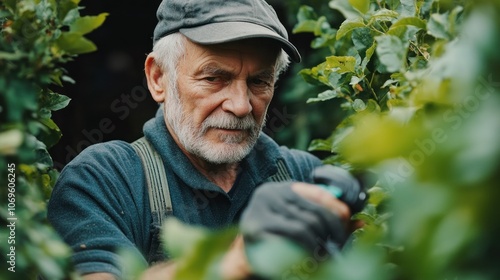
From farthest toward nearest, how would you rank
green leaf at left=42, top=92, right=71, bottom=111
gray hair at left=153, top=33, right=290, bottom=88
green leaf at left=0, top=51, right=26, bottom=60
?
gray hair at left=153, top=33, right=290, bottom=88, green leaf at left=42, top=92, right=71, bottom=111, green leaf at left=0, top=51, right=26, bottom=60

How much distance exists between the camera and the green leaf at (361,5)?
1.68 meters

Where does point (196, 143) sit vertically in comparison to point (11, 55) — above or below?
below

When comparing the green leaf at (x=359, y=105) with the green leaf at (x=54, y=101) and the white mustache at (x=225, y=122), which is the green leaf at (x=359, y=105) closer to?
the white mustache at (x=225, y=122)

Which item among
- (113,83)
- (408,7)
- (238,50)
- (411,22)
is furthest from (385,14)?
(113,83)

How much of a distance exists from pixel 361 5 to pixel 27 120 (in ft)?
2.84

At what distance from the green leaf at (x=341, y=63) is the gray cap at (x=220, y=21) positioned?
0.35 metres

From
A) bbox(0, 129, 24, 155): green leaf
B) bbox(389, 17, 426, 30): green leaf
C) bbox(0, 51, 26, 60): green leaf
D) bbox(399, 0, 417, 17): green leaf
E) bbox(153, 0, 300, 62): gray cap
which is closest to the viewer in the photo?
bbox(0, 129, 24, 155): green leaf

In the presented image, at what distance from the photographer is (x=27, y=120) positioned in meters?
1.19

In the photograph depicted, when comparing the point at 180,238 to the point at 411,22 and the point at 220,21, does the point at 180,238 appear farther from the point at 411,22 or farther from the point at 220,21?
the point at 220,21

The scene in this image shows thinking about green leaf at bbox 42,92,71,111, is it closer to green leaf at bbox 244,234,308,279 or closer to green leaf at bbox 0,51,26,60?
green leaf at bbox 0,51,26,60

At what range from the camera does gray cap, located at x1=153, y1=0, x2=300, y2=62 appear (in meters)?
2.11

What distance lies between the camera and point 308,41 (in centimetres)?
424

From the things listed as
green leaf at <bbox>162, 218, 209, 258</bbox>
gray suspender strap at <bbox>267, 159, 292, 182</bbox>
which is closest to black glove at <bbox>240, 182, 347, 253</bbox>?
green leaf at <bbox>162, 218, 209, 258</bbox>

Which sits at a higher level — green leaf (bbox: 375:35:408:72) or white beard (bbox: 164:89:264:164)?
green leaf (bbox: 375:35:408:72)
